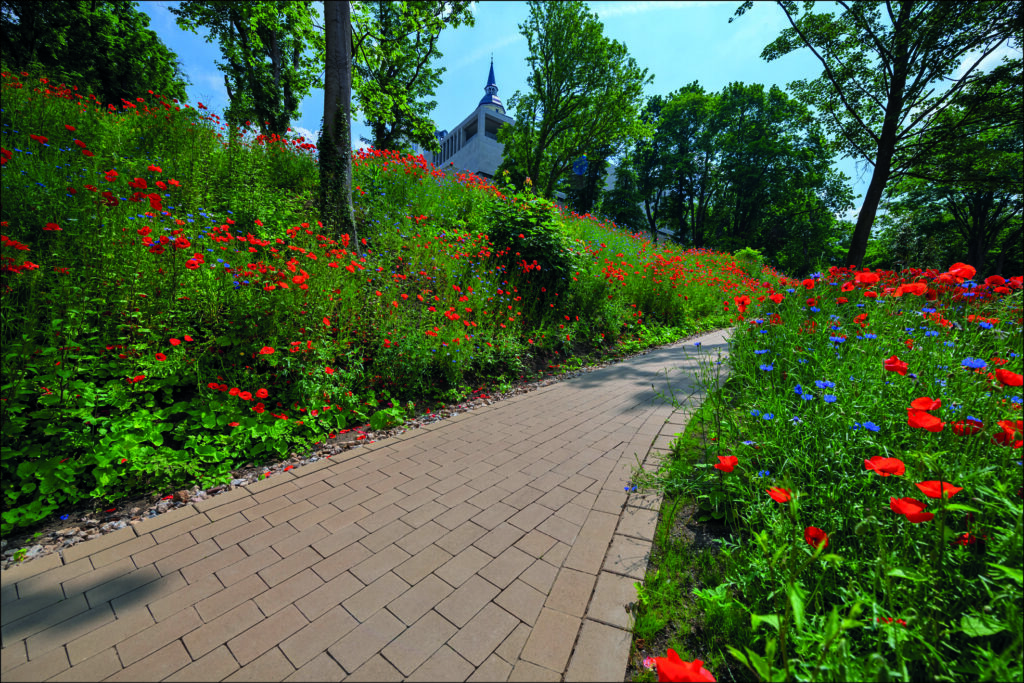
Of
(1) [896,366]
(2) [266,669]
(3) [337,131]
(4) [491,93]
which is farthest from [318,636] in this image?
(4) [491,93]

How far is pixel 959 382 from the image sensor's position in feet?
8.40

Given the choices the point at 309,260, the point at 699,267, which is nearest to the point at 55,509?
the point at 309,260

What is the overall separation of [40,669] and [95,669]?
190mm

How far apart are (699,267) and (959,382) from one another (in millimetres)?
9258

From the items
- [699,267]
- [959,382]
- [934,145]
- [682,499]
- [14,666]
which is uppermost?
Answer: [934,145]

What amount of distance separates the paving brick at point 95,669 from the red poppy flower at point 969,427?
369 cm

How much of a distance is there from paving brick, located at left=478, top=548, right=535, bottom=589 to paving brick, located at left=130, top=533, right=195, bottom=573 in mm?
1496

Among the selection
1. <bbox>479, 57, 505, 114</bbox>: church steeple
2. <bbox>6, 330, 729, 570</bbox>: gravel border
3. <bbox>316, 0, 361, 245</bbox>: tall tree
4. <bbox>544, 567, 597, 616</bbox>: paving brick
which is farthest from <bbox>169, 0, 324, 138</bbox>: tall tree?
<bbox>479, 57, 505, 114</bbox>: church steeple

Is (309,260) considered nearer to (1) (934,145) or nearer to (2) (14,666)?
(2) (14,666)

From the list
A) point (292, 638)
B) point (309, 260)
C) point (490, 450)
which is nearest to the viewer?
point (292, 638)

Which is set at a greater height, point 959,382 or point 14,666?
point 959,382

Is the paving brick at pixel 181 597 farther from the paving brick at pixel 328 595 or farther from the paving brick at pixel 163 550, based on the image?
the paving brick at pixel 328 595

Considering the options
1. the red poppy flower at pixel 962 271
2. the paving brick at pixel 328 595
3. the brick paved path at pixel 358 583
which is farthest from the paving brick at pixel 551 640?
the red poppy flower at pixel 962 271

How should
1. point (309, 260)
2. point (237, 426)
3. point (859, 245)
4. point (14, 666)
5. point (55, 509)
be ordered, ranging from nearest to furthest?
point (14, 666), point (55, 509), point (237, 426), point (309, 260), point (859, 245)
